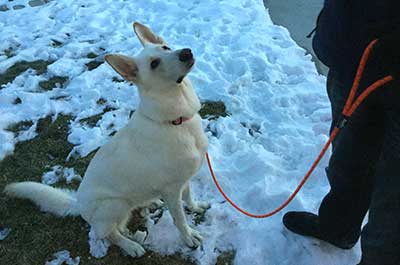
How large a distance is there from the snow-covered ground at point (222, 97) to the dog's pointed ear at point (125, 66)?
1.25 metres

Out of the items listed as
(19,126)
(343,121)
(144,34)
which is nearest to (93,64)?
(19,126)

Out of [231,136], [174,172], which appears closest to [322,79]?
[231,136]

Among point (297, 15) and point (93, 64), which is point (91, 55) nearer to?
point (93, 64)

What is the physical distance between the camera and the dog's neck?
8.27ft

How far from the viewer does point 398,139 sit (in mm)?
1761

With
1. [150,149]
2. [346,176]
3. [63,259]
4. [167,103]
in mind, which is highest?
[167,103]

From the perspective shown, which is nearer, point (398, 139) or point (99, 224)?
point (398, 139)

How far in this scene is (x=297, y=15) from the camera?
19.1 ft

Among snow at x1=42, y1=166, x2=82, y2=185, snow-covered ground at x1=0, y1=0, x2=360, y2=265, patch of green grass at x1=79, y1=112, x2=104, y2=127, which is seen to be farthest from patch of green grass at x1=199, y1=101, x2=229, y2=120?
snow at x1=42, y1=166, x2=82, y2=185

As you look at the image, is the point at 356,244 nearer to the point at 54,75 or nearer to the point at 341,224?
the point at 341,224

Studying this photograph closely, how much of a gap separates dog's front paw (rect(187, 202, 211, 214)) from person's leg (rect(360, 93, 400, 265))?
1352 mm

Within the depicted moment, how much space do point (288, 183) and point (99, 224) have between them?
1.51 m

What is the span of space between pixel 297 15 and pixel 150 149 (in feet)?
13.2

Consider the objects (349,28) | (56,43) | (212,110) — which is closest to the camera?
(349,28)
